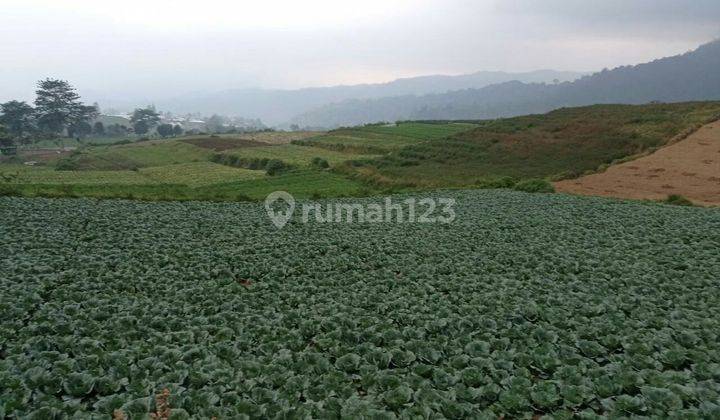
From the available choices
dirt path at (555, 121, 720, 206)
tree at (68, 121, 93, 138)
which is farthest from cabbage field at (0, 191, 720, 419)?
tree at (68, 121, 93, 138)

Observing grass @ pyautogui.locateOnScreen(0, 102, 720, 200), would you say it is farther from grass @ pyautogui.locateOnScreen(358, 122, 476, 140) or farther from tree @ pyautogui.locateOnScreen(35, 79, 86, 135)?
tree @ pyautogui.locateOnScreen(35, 79, 86, 135)

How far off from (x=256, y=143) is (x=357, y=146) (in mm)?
20513

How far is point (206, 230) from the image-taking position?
19.9 metres

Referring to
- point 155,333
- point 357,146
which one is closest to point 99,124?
point 357,146

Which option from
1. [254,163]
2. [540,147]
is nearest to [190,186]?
[254,163]

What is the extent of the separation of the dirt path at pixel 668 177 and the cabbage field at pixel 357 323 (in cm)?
1686

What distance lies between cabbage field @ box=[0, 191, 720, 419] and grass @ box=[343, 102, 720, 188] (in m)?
25.4

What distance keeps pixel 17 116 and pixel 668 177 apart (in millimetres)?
121647

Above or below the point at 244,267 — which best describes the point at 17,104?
above

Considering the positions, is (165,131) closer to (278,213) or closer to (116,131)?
(116,131)

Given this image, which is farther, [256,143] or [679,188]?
[256,143]

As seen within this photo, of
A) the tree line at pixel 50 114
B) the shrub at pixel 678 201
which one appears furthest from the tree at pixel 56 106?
the shrub at pixel 678 201

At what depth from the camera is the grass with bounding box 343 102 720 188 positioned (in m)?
46.1

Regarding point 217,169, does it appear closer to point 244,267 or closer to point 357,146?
point 357,146
